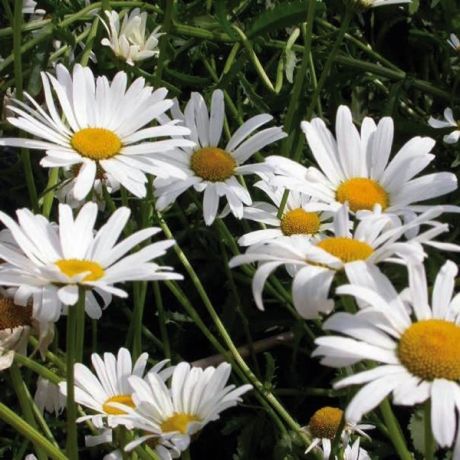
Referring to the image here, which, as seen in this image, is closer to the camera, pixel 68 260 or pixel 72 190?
pixel 68 260

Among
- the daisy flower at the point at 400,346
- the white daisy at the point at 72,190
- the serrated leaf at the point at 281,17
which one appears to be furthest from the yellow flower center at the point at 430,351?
the serrated leaf at the point at 281,17

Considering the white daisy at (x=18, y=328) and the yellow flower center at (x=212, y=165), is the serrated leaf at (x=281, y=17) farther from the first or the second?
the white daisy at (x=18, y=328)

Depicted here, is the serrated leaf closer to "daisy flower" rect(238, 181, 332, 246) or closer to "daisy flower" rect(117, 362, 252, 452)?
"daisy flower" rect(238, 181, 332, 246)

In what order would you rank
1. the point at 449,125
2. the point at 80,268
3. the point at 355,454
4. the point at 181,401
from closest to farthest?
1. the point at 80,268
2. the point at 181,401
3. the point at 355,454
4. the point at 449,125

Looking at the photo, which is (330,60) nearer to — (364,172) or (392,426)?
(364,172)

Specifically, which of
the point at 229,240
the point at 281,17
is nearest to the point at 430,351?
the point at 229,240

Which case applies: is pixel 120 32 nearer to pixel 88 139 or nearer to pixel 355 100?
pixel 88 139
